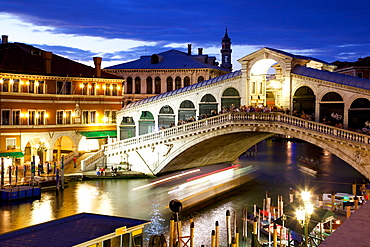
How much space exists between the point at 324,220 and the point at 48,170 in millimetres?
21115

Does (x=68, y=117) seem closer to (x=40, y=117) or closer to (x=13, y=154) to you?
(x=40, y=117)

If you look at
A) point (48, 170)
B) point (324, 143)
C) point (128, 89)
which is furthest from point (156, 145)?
point (128, 89)

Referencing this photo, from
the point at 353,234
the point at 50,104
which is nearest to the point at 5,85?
the point at 50,104

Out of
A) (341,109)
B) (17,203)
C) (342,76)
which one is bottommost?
(17,203)

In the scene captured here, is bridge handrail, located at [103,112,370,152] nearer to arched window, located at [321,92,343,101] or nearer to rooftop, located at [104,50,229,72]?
arched window, located at [321,92,343,101]

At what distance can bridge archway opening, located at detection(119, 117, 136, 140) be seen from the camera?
41375mm

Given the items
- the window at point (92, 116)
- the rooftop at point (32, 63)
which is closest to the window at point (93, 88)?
the rooftop at point (32, 63)

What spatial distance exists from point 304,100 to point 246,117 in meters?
4.45

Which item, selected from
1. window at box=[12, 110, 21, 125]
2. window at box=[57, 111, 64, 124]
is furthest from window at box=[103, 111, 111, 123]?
window at box=[12, 110, 21, 125]

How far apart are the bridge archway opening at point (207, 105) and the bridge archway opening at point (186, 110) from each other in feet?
2.51

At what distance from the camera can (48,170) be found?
3325 centimetres

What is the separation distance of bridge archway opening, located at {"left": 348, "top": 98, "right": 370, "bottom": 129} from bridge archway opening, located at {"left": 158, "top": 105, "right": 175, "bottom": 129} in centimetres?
1462

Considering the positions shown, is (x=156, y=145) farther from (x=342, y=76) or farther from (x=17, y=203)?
(x=342, y=76)

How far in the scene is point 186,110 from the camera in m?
38.3
